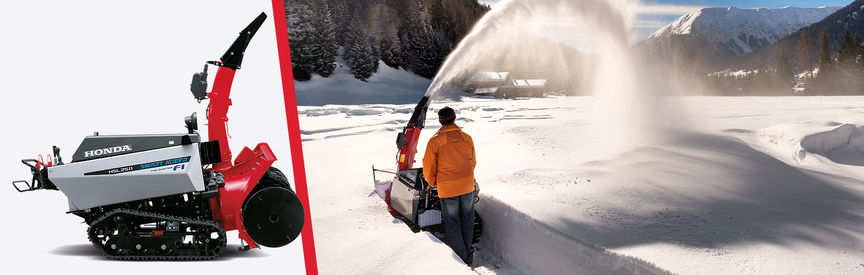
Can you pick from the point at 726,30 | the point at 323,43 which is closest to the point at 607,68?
the point at 726,30

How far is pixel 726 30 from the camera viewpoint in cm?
809

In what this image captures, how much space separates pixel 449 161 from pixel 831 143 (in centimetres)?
600

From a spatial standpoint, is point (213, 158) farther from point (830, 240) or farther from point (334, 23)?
point (334, 23)

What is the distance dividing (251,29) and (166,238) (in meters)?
1.38

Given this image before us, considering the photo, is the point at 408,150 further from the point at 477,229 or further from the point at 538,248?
the point at 538,248

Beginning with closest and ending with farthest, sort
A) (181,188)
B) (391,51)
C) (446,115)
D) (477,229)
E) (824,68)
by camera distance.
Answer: (181,188) < (446,115) < (477,229) < (824,68) < (391,51)

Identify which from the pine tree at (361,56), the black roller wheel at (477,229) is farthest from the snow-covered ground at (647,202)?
the pine tree at (361,56)

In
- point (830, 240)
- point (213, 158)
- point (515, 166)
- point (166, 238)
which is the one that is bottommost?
point (830, 240)

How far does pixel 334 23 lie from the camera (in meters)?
23.0

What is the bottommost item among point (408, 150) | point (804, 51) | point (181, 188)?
point (408, 150)

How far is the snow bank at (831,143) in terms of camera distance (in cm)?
572

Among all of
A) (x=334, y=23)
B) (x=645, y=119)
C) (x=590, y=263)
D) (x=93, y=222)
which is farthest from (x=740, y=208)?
(x=334, y=23)

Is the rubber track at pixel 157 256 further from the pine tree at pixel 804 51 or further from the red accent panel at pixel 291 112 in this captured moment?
the pine tree at pixel 804 51

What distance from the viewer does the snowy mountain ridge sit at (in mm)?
7867
